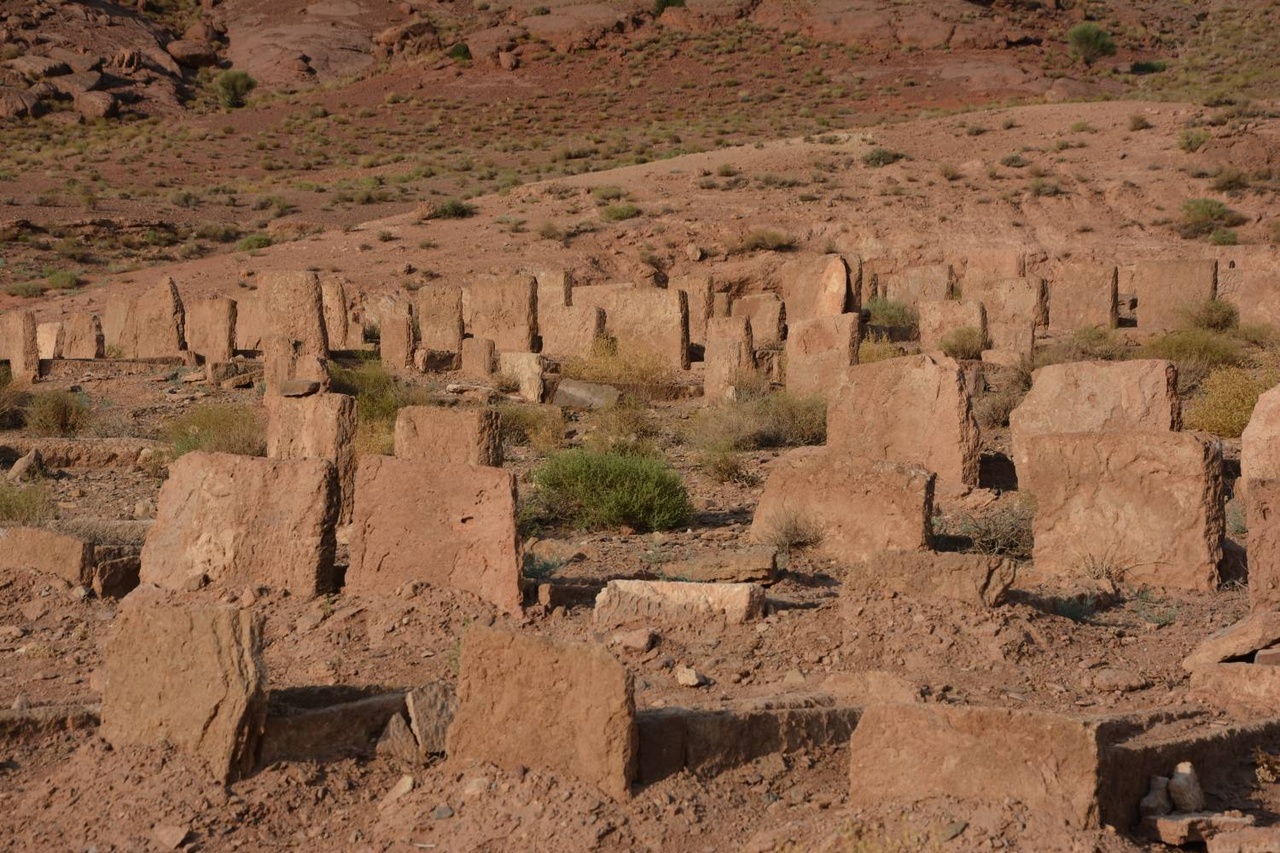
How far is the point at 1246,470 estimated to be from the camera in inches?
366

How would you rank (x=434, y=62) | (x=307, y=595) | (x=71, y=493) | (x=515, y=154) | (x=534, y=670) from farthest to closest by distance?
1. (x=434, y=62)
2. (x=515, y=154)
3. (x=71, y=493)
4. (x=307, y=595)
5. (x=534, y=670)

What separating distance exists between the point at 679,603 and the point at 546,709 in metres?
1.85

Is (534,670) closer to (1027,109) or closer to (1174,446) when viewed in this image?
(1174,446)

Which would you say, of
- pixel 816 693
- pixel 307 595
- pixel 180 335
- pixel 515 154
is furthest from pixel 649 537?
pixel 515 154

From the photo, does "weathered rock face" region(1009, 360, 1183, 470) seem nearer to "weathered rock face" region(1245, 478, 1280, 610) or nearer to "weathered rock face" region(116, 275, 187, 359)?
"weathered rock face" region(1245, 478, 1280, 610)

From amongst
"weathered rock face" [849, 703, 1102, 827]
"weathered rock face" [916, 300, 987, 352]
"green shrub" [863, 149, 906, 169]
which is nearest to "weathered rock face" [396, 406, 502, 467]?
"weathered rock face" [849, 703, 1102, 827]

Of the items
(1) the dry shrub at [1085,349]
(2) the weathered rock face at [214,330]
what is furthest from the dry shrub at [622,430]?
(2) the weathered rock face at [214,330]

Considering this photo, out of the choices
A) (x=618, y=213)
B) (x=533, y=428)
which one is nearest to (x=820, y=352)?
(x=533, y=428)

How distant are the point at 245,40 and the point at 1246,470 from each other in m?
60.3

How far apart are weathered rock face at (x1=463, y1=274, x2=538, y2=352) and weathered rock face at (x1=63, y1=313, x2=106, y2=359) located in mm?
4844

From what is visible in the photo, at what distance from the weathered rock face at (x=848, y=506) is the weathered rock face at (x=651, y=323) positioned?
30.4ft

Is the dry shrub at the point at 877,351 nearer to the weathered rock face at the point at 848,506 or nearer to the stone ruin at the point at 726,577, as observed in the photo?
the stone ruin at the point at 726,577

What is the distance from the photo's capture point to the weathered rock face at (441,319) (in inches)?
720

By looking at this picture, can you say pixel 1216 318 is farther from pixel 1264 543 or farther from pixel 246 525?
pixel 246 525
